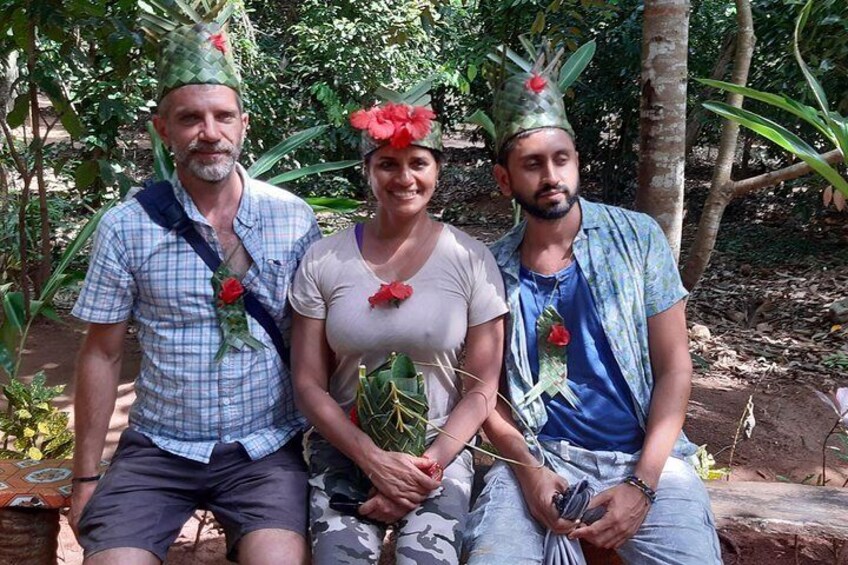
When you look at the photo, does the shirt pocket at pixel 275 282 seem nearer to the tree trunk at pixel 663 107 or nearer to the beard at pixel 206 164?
the beard at pixel 206 164

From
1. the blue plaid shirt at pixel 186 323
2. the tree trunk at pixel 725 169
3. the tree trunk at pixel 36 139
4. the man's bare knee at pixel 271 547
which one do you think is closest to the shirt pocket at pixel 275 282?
the blue plaid shirt at pixel 186 323

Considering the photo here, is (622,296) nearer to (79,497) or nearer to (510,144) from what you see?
(510,144)

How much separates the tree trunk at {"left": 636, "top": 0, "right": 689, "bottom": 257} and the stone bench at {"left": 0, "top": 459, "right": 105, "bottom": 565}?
251cm

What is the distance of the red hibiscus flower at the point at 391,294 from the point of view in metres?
2.23

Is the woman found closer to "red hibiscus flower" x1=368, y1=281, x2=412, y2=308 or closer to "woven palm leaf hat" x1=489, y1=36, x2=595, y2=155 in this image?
"red hibiscus flower" x1=368, y1=281, x2=412, y2=308

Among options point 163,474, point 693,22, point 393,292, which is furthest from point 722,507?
point 693,22

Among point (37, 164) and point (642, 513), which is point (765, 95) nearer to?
point (642, 513)

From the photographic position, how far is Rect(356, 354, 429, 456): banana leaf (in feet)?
7.02

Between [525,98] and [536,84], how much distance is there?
6 cm

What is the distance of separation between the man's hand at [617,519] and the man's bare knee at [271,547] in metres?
0.78

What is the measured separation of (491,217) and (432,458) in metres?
9.24

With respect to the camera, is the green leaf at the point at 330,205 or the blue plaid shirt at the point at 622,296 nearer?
the blue plaid shirt at the point at 622,296

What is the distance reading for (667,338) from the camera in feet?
7.89

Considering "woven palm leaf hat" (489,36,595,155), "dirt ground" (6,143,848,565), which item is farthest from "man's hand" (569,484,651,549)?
"woven palm leaf hat" (489,36,595,155)
